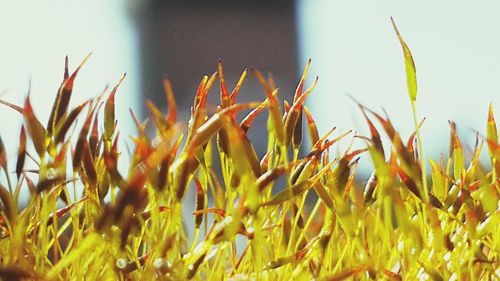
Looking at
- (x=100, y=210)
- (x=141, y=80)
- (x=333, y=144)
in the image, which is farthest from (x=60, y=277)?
(x=141, y=80)

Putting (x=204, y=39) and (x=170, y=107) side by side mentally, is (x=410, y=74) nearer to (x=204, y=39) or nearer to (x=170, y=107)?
(x=170, y=107)

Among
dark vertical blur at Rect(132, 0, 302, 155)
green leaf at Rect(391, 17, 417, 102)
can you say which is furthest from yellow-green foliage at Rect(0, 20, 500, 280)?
dark vertical blur at Rect(132, 0, 302, 155)

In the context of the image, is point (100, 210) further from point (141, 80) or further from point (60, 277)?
point (141, 80)

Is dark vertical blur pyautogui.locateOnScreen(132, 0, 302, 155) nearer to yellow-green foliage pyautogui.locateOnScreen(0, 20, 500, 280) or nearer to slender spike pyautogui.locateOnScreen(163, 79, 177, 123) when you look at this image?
yellow-green foliage pyautogui.locateOnScreen(0, 20, 500, 280)

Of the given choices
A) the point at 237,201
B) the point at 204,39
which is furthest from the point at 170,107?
the point at 204,39

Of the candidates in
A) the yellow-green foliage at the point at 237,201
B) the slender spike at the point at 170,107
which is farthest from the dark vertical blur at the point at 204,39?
the slender spike at the point at 170,107
